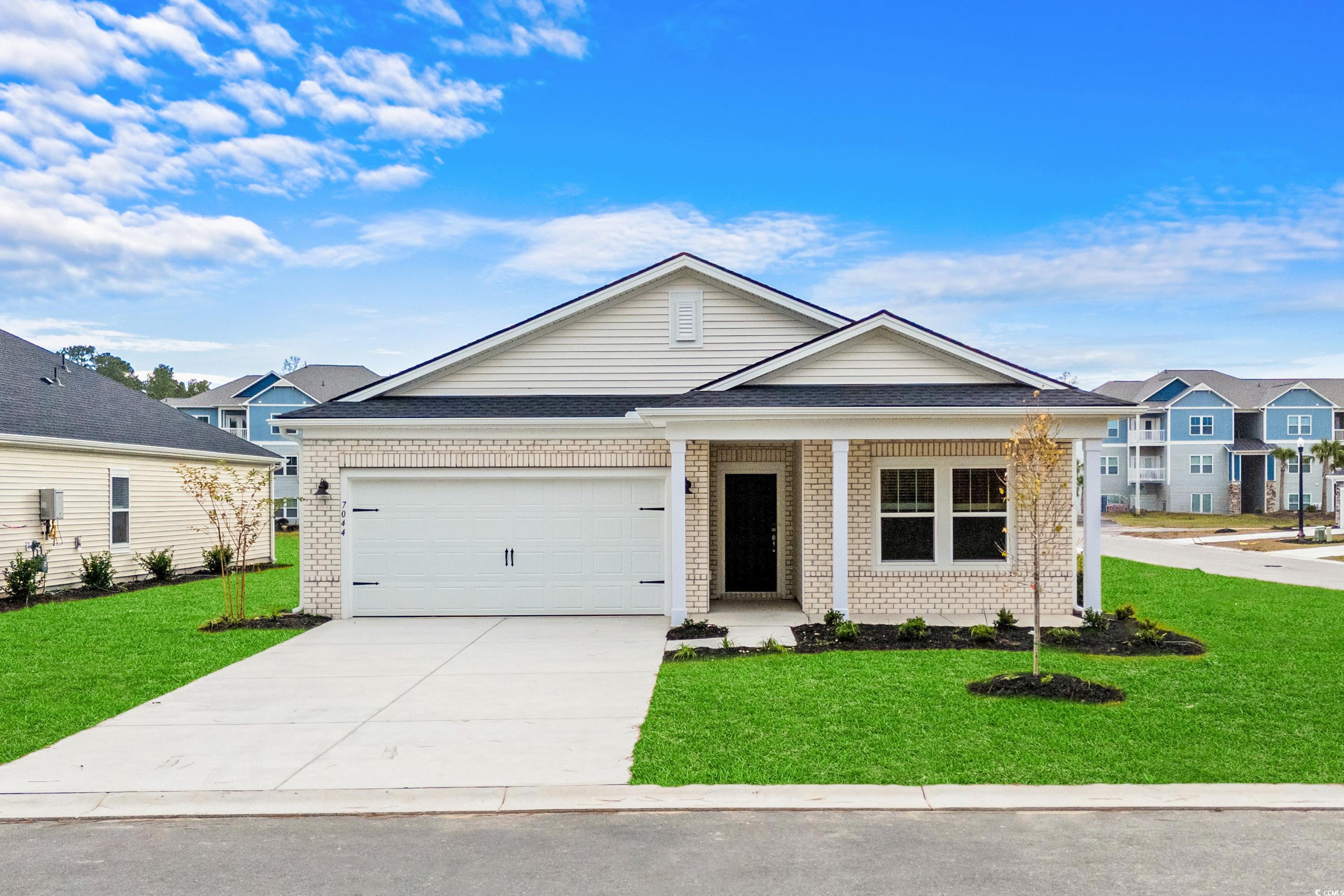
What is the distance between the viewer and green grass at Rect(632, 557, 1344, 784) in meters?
5.85

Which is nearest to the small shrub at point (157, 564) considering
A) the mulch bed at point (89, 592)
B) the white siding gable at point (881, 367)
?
the mulch bed at point (89, 592)

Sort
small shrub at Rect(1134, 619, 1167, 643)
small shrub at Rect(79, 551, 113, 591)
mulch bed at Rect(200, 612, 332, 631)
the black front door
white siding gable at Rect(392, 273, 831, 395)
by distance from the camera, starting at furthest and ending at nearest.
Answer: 1. small shrub at Rect(79, 551, 113, 591)
2. white siding gable at Rect(392, 273, 831, 395)
3. the black front door
4. mulch bed at Rect(200, 612, 332, 631)
5. small shrub at Rect(1134, 619, 1167, 643)

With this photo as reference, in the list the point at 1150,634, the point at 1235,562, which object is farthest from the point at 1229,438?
the point at 1150,634

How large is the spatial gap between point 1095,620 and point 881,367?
4406 millimetres

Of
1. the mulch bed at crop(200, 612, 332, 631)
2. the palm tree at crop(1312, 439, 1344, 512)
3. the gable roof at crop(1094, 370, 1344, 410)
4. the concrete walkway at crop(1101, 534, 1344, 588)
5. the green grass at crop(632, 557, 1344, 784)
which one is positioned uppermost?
the gable roof at crop(1094, 370, 1344, 410)

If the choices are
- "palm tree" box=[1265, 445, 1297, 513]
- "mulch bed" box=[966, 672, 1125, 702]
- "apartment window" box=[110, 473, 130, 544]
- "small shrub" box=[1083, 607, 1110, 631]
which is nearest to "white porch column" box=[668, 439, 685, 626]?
"mulch bed" box=[966, 672, 1125, 702]

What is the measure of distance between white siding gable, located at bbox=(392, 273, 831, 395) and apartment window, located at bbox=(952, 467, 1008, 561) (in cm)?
347

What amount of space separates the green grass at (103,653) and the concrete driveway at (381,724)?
34 centimetres

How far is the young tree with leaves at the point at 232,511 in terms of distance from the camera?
1329 cm

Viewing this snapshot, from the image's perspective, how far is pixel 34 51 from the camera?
47.4 feet

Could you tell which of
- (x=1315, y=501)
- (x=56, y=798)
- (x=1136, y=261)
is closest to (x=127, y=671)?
(x=56, y=798)

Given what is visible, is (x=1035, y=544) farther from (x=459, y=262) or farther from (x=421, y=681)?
(x=459, y=262)

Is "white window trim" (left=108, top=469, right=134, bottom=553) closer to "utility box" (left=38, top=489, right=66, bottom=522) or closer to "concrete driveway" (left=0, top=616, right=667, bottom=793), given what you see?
"utility box" (left=38, top=489, right=66, bottom=522)

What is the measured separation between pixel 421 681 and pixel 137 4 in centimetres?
1245
